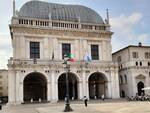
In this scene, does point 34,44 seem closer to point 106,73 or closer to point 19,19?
point 19,19

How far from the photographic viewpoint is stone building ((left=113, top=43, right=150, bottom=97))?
63.3m

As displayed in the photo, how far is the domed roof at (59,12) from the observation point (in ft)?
196

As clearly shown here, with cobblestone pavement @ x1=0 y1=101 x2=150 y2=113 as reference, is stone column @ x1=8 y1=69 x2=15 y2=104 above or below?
above

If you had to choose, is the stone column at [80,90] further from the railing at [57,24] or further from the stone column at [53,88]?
the railing at [57,24]

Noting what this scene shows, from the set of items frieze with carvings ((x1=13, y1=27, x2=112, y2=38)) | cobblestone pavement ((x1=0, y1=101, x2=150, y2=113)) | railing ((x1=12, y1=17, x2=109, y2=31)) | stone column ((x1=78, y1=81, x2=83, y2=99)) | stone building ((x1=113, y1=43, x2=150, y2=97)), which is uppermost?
railing ((x1=12, y1=17, x2=109, y2=31))

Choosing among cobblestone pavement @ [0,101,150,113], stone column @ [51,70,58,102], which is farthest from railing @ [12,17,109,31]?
cobblestone pavement @ [0,101,150,113]

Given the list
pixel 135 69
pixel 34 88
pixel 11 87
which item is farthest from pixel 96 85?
pixel 11 87

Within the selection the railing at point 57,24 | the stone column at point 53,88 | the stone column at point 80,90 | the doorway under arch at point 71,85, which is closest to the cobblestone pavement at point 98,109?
the stone column at point 53,88

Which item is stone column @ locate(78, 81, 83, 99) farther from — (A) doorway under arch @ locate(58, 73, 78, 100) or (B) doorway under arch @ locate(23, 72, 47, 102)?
(B) doorway under arch @ locate(23, 72, 47, 102)

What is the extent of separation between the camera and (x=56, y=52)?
58094 mm

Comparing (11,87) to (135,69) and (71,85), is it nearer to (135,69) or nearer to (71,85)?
Result: (71,85)

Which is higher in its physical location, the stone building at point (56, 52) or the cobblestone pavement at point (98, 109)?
the stone building at point (56, 52)

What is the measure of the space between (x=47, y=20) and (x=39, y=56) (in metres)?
7.71

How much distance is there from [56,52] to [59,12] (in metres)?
9.87
